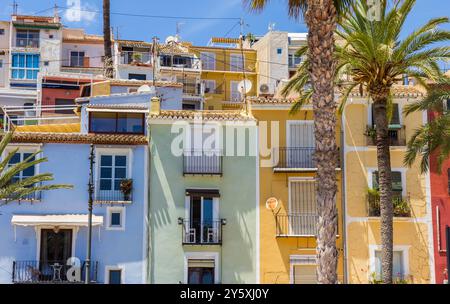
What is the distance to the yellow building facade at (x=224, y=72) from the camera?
61812 millimetres

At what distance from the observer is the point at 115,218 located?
32750mm

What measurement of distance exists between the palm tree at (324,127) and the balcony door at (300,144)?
1475 centimetres

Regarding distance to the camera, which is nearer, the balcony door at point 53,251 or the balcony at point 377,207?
the balcony door at point 53,251

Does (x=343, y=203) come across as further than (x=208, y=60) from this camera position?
No

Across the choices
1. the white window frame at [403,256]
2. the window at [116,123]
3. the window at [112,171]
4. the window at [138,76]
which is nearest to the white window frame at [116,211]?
the window at [112,171]

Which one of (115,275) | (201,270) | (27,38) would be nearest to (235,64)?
(27,38)

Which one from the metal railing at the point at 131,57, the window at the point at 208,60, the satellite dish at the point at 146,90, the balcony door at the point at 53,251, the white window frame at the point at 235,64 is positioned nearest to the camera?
the balcony door at the point at 53,251

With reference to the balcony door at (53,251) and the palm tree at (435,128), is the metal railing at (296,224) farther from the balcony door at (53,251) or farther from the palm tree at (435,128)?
the balcony door at (53,251)

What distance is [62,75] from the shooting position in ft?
167

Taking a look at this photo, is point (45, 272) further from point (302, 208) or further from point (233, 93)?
point (233, 93)

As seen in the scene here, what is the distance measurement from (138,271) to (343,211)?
9.60 m

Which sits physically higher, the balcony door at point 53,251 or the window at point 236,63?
the window at point 236,63

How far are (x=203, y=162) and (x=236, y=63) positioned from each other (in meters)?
32.5

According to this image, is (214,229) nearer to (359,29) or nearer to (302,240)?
(302,240)
